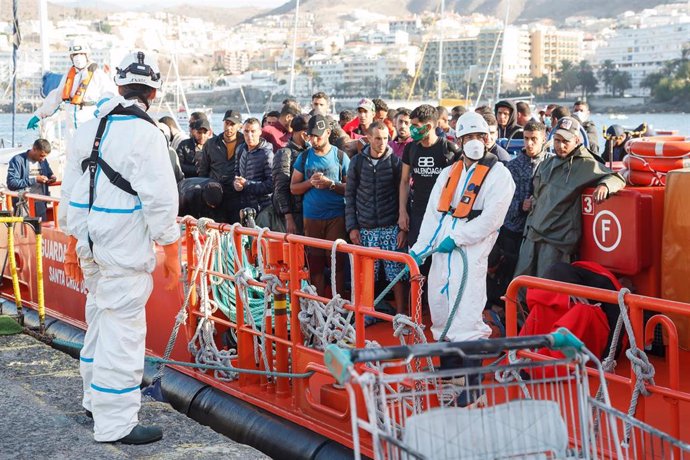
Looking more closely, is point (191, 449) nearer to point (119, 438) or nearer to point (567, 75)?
point (119, 438)

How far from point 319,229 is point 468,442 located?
14.7 ft

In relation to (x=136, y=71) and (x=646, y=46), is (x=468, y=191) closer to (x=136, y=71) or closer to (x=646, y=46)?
(x=136, y=71)

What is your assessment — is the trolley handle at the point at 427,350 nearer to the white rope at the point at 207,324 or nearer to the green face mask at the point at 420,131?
the white rope at the point at 207,324

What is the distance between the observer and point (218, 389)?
20.1ft

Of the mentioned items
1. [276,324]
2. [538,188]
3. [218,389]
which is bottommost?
[218,389]

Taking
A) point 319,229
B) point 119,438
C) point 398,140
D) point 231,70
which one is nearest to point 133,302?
point 119,438

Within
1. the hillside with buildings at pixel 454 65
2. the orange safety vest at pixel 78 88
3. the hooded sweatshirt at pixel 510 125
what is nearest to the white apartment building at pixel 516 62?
the hillside with buildings at pixel 454 65

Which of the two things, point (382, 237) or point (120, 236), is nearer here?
point (120, 236)

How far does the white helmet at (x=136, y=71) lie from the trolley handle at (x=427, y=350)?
8.15 ft

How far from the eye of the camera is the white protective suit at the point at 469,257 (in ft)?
17.4

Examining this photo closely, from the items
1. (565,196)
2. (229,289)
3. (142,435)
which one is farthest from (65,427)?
Result: (565,196)

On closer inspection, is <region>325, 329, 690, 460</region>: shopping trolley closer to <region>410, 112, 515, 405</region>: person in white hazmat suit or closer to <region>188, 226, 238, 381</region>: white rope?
<region>410, 112, 515, 405</region>: person in white hazmat suit

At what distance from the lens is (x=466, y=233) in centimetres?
530

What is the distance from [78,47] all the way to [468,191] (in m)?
5.98
